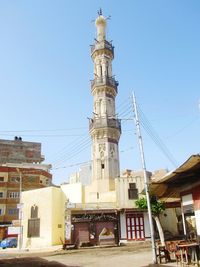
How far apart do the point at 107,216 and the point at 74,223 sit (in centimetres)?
399

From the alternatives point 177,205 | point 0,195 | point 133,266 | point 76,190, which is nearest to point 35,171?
point 0,195

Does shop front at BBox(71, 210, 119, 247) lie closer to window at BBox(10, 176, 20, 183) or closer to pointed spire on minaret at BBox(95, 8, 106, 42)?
window at BBox(10, 176, 20, 183)

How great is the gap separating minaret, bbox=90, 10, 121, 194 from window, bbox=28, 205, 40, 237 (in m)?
9.34

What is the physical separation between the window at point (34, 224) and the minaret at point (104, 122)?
9338 mm

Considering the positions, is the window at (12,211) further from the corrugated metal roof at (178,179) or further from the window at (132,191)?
the corrugated metal roof at (178,179)

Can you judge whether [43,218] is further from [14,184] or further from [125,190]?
[14,184]

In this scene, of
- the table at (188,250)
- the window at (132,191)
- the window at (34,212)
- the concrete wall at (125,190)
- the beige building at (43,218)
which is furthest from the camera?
the window at (132,191)

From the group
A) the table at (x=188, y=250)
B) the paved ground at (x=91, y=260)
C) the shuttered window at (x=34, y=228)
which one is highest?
the shuttered window at (x=34, y=228)

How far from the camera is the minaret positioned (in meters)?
41.0

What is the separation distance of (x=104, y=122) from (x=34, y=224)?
A: 1666 centimetres

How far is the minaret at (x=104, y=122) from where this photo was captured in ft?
135

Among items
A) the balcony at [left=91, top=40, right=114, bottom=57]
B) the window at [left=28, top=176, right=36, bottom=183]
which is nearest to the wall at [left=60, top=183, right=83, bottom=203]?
the window at [left=28, top=176, right=36, bottom=183]

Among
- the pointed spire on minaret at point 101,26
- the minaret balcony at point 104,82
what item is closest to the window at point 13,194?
the minaret balcony at point 104,82

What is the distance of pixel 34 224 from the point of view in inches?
1336
